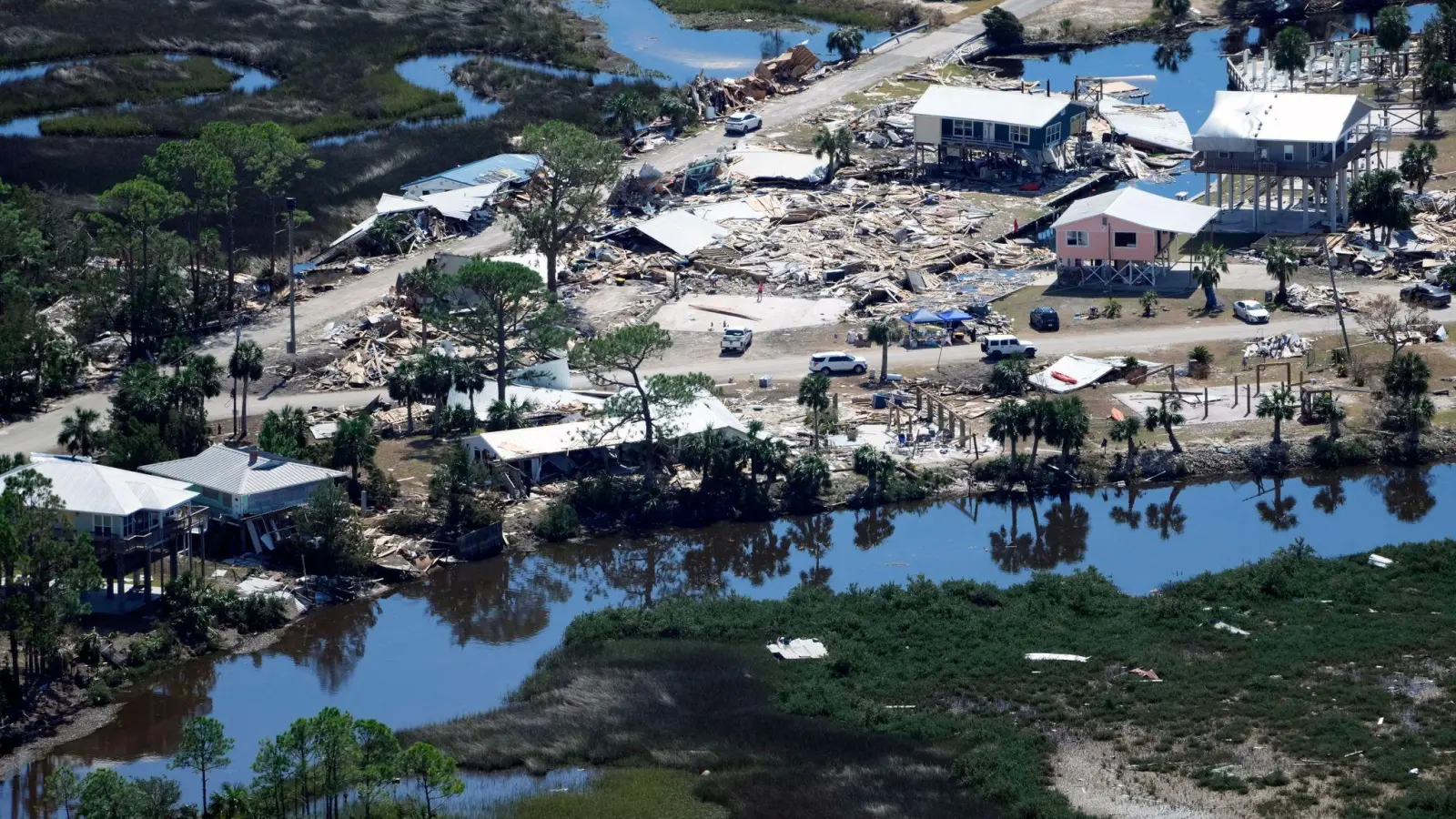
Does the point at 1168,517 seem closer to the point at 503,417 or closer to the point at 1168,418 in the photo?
the point at 1168,418

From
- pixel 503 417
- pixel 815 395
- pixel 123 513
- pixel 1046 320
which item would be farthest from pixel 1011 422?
pixel 123 513

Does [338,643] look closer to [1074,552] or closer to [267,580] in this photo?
[267,580]

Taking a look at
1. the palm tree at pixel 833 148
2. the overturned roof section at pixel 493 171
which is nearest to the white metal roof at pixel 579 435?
the overturned roof section at pixel 493 171

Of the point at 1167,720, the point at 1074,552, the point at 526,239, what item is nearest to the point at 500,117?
the point at 526,239

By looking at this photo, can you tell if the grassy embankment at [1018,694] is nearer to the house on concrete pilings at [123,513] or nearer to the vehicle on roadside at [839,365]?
the house on concrete pilings at [123,513]

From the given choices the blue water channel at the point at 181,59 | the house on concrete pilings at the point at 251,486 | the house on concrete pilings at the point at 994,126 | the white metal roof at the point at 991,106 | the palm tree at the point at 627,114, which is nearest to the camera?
the house on concrete pilings at the point at 251,486

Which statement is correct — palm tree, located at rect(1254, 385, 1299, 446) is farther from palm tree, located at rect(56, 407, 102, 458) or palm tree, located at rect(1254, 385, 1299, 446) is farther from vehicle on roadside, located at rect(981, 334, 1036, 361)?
palm tree, located at rect(56, 407, 102, 458)
